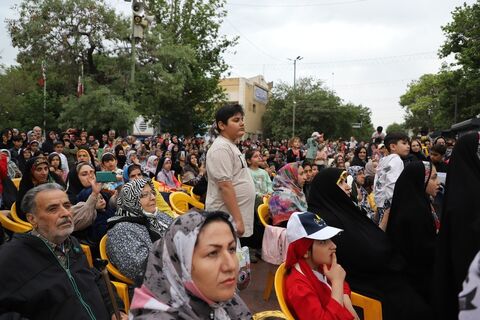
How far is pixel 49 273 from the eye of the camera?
2.32 m

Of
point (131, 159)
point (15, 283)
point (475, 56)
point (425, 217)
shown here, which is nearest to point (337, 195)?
point (425, 217)

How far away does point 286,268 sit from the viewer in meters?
2.50

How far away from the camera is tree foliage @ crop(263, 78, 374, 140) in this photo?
42.8m

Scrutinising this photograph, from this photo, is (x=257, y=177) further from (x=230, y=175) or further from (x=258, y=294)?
(x=230, y=175)

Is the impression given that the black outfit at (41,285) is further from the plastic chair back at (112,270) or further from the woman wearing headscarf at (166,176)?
the woman wearing headscarf at (166,176)

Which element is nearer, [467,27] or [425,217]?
[425,217]

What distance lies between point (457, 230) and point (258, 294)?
9.35ft

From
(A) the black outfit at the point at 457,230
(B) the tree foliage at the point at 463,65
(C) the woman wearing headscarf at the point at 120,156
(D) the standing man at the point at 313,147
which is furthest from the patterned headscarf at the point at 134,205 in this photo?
(B) the tree foliage at the point at 463,65

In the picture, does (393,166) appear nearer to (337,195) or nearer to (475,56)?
(337,195)

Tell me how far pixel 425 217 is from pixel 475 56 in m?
21.9

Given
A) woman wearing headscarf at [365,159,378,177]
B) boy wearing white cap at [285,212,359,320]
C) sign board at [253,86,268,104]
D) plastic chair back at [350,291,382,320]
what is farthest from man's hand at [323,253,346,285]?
sign board at [253,86,268,104]

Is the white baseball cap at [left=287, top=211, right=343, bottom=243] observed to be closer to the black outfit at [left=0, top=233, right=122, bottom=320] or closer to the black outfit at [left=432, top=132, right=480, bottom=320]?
the black outfit at [left=432, top=132, right=480, bottom=320]

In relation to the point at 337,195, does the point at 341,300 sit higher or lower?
lower

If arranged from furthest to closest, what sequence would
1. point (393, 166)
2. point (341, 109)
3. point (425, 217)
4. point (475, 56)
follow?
1. point (341, 109)
2. point (475, 56)
3. point (393, 166)
4. point (425, 217)
